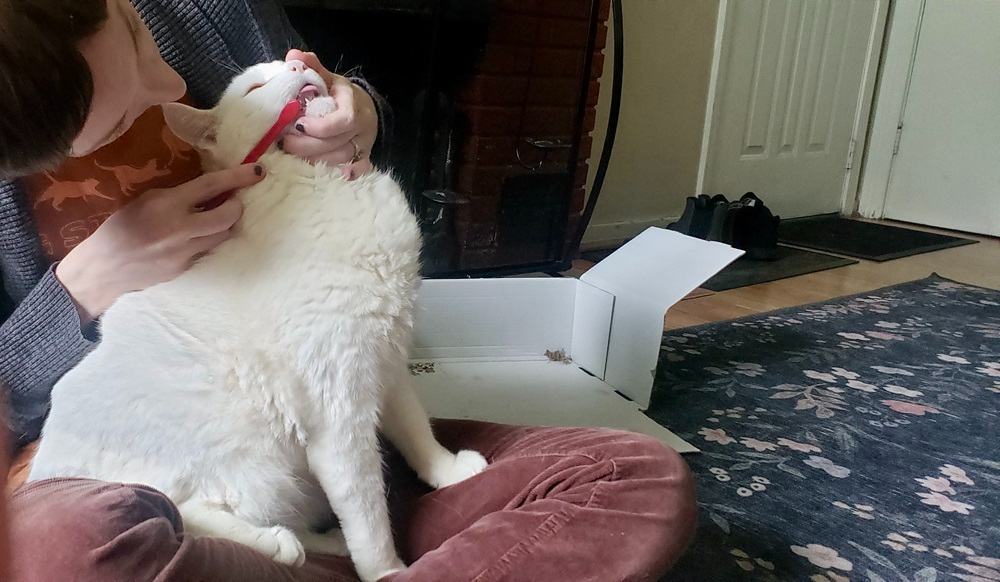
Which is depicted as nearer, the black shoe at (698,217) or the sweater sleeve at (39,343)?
the sweater sleeve at (39,343)

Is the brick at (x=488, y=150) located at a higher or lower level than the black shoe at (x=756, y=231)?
higher

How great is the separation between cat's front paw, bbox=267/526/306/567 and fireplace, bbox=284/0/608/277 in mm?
1250

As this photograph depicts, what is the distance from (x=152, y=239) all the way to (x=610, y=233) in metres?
2.22

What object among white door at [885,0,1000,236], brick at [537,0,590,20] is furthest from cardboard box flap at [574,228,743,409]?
white door at [885,0,1000,236]

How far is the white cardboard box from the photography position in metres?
1.47

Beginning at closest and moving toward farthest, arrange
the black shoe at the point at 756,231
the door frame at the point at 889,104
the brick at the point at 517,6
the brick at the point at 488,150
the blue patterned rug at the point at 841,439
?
the blue patterned rug at the point at 841,439, the brick at the point at 517,6, the brick at the point at 488,150, the black shoe at the point at 756,231, the door frame at the point at 889,104

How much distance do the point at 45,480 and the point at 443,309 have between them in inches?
41.2

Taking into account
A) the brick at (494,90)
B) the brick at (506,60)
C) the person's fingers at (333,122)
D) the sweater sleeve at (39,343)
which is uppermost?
the brick at (506,60)

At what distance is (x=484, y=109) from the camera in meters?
2.12

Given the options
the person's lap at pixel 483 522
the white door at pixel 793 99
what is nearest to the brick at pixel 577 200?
the white door at pixel 793 99

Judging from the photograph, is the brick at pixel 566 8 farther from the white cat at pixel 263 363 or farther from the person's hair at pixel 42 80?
the person's hair at pixel 42 80

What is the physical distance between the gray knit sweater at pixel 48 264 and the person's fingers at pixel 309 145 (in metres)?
0.17

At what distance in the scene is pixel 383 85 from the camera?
6.21 ft

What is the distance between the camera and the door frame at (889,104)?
341cm
